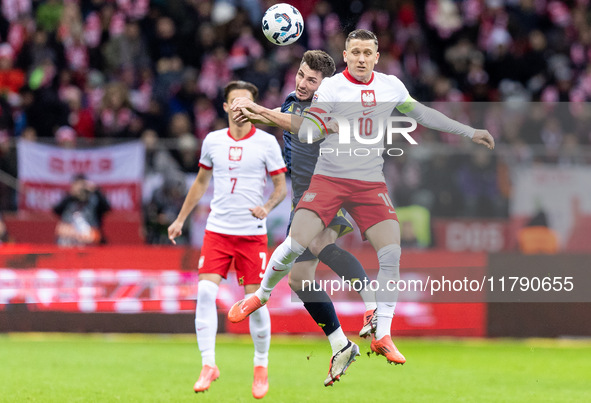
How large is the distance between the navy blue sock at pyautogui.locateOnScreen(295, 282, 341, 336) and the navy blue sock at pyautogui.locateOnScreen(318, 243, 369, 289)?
1.25 feet

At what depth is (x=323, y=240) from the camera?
837 cm

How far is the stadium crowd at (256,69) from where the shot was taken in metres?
13.7

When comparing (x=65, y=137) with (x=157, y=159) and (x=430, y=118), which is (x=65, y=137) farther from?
Result: (x=430, y=118)

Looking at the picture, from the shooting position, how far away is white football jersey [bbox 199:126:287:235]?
927 cm

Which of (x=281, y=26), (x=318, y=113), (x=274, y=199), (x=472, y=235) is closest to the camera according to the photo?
(x=318, y=113)

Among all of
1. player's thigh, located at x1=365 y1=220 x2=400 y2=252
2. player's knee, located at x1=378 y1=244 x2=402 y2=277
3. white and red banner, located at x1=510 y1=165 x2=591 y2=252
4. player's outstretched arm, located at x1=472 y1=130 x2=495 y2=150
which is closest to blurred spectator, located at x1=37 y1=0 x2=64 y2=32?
white and red banner, located at x1=510 y1=165 x2=591 y2=252

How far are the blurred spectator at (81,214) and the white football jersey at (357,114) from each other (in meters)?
6.24

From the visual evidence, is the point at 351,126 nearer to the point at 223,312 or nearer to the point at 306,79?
the point at 306,79

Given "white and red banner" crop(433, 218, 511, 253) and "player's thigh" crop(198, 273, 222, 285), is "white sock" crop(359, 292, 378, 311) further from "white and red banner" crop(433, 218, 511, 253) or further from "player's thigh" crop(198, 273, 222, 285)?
"white and red banner" crop(433, 218, 511, 253)

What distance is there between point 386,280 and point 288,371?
3972mm

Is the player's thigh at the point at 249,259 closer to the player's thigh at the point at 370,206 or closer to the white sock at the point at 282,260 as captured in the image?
the white sock at the point at 282,260

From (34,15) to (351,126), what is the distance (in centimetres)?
1141

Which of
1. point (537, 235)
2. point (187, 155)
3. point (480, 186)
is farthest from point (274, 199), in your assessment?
point (537, 235)

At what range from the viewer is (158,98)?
1600 cm
